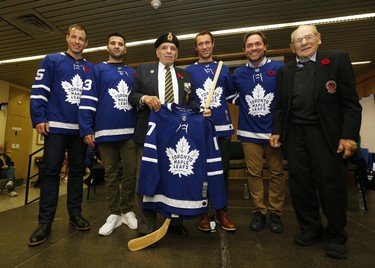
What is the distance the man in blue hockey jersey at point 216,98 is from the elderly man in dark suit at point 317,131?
1.34ft

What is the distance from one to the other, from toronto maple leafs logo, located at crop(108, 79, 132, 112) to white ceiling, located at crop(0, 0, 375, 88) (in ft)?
6.57

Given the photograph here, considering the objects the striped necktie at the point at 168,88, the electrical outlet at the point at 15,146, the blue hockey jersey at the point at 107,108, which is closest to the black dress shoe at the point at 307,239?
the striped necktie at the point at 168,88

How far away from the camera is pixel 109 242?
64.6 inches

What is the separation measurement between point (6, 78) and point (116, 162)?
7.49 m

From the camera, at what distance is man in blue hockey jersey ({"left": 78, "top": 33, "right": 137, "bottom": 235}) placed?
1826 millimetres

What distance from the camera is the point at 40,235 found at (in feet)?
5.40

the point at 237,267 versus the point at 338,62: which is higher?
the point at 338,62

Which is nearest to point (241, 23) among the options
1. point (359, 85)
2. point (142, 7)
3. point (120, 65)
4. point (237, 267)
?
point (142, 7)

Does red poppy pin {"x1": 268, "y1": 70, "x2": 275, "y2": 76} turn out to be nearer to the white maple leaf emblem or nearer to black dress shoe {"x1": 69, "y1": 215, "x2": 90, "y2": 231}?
the white maple leaf emblem

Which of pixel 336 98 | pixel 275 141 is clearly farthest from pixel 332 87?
pixel 275 141

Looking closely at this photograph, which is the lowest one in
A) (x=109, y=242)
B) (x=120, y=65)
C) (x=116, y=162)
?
(x=109, y=242)

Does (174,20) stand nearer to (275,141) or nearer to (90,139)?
(90,139)

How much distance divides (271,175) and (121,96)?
146 centimetres

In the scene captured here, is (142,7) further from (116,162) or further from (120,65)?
(116,162)
